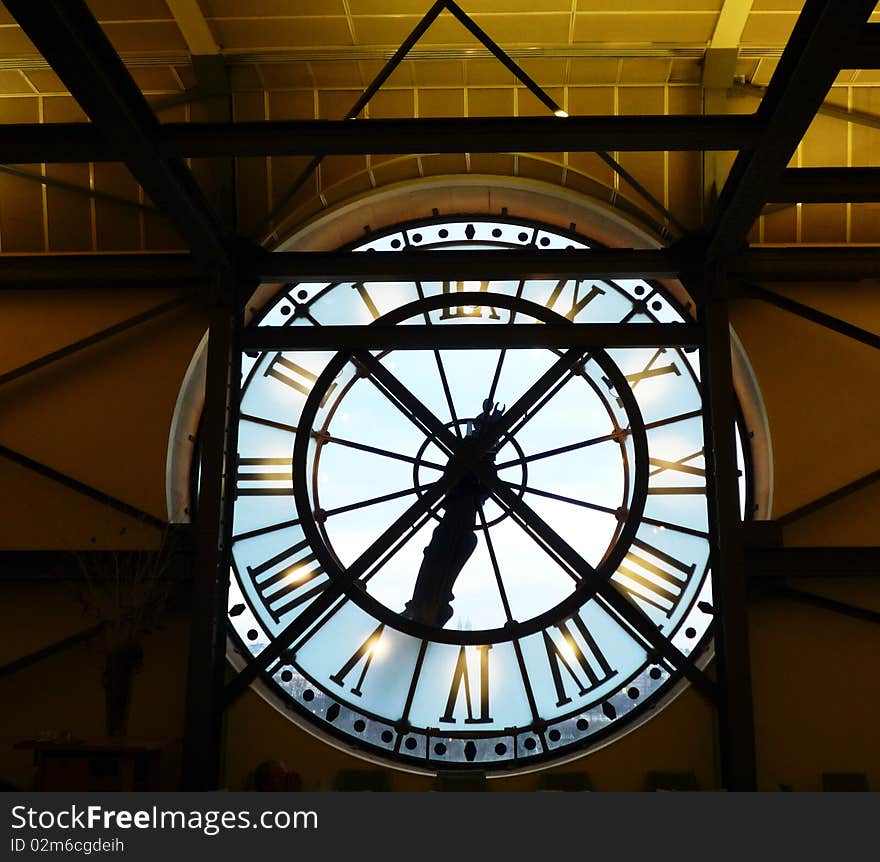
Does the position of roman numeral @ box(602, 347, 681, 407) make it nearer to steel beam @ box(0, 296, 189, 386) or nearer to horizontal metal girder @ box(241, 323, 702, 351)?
horizontal metal girder @ box(241, 323, 702, 351)

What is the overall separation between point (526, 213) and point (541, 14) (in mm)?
1445

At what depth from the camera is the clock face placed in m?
6.66

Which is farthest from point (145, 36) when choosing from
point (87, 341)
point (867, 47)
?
point (867, 47)

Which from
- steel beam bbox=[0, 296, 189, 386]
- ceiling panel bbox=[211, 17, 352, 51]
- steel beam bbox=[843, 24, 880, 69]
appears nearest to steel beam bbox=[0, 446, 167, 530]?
steel beam bbox=[0, 296, 189, 386]

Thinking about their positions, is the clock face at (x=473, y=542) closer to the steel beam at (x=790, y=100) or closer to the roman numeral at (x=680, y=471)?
the roman numeral at (x=680, y=471)

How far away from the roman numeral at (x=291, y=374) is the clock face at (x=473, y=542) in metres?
0.02

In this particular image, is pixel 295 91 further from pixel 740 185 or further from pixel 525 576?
pixel 525 576

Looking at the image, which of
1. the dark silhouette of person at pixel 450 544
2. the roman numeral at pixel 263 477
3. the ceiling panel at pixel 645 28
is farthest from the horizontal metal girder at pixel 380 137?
the roman numeral at pixel 263 477

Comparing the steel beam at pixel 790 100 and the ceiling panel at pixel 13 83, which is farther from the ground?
the ceiling panel at pixel 13 83

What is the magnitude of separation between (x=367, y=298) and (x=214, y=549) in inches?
83.0

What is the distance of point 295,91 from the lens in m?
6.92

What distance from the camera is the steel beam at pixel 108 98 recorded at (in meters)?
4.32

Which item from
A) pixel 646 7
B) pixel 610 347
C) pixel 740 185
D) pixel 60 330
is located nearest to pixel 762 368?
pixel 610 347

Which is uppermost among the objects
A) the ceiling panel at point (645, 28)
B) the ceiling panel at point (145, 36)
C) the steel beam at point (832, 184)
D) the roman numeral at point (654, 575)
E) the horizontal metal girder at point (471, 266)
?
the ceiling panel at point (145, 36)
